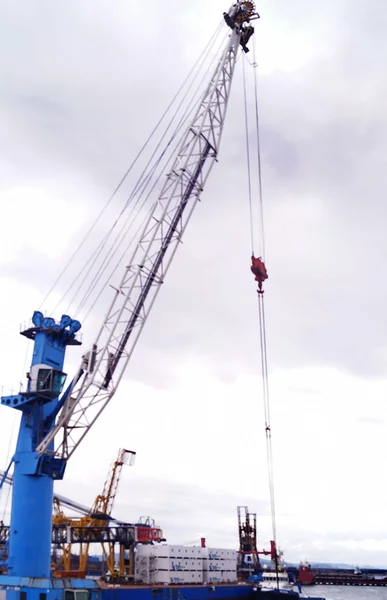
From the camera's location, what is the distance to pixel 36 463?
47.2m

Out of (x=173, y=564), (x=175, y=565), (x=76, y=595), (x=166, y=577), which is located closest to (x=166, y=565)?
(x=173, y=564)

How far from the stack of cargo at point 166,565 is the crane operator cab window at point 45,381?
23.2 m

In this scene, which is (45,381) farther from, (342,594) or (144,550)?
(342,594)

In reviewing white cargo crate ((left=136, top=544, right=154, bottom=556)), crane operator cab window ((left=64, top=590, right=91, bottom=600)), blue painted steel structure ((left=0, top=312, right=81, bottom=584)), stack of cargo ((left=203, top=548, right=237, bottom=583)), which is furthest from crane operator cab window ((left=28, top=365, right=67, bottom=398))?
stack of cargo ((left=203, top=548, right=237, bottom=583))

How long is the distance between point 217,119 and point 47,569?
43786 millimetres

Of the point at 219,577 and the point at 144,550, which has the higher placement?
the point at 144,550

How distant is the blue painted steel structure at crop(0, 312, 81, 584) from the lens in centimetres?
4631

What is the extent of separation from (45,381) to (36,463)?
678 cm

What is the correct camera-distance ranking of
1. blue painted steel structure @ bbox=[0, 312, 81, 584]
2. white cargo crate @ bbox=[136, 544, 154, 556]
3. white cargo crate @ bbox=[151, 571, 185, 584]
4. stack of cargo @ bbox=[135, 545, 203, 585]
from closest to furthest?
blue painted steel structure @ bbox=[0, 312, 81, 584] → white cargo crate @ bbox=[151, 571, 185, 584] → stack of cargo @ bbox=[135, 545, 203, 585] → white cargo crate @ bbox=[136, 544, 154, 556]

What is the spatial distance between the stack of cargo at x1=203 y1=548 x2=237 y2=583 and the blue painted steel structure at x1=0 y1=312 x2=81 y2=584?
78.0 ft

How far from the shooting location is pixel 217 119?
186 feet

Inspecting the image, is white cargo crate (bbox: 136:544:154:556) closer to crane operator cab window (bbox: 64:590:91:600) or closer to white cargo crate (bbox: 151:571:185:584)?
white cargo crate (bbox: 151:571:185:584)

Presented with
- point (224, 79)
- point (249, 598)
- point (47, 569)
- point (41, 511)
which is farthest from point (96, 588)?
point (224, 79)

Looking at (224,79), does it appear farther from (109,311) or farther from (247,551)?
(247,551)
